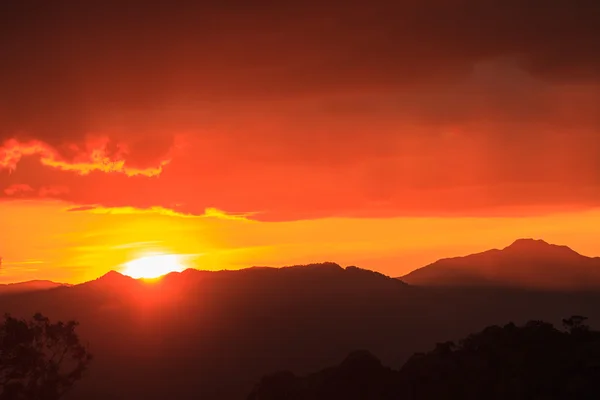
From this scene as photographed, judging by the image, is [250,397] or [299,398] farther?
[250,397]

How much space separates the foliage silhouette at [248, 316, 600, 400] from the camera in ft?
212

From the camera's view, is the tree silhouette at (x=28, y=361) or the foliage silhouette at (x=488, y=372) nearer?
the foliage silhouette at (x=488, y=372)

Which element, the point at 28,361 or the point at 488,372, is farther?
the point at 28,361

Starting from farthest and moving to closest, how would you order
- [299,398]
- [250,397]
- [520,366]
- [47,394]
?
[47,394]
[250,397]
[299,398]
[520,366]

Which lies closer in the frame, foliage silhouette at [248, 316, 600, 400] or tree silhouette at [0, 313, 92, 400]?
foliage silhouette at [248, 316, 600, 400]

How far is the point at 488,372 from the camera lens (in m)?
70.6

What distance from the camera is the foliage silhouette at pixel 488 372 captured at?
64.7m

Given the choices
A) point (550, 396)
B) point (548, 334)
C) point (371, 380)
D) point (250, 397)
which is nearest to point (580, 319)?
point (548, 334)

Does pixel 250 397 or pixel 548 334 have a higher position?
pixel 548 334

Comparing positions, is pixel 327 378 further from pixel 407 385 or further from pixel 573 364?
pixel 573 364

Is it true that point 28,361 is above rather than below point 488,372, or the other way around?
above

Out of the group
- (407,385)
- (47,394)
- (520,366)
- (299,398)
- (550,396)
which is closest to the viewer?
(550,396)

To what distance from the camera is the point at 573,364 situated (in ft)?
214

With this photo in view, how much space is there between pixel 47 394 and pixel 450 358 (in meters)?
54.2
